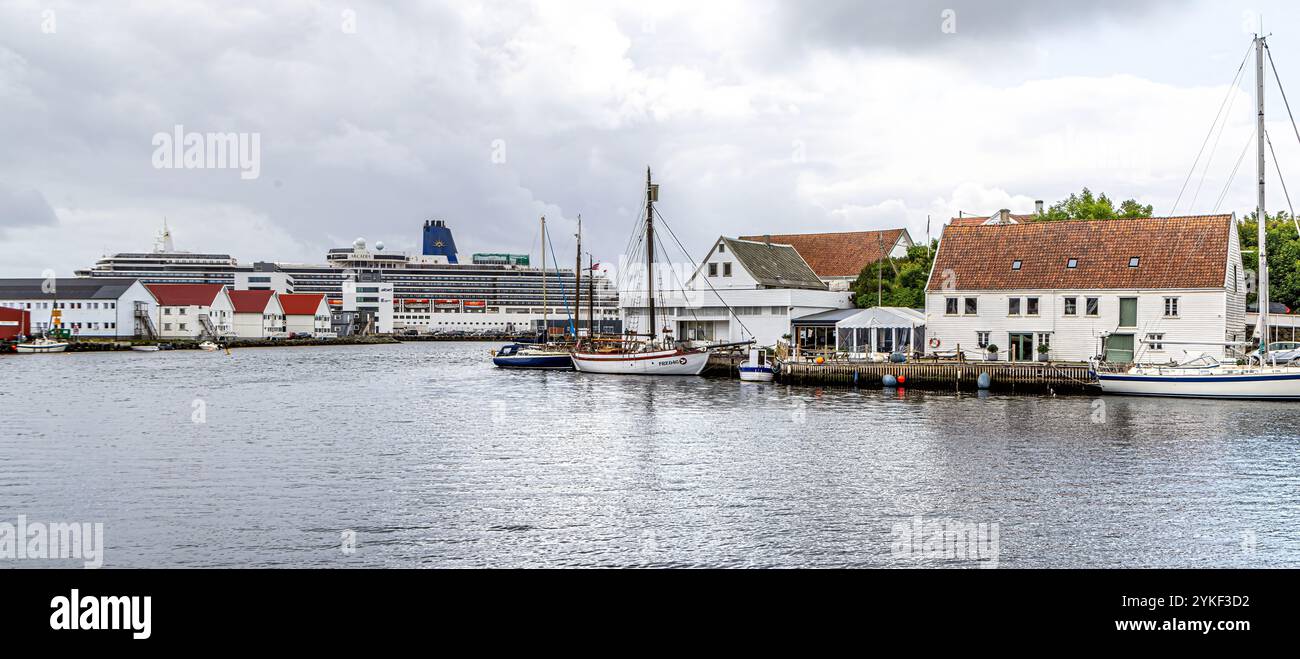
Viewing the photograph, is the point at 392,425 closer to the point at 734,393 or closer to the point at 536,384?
the point at 734,393

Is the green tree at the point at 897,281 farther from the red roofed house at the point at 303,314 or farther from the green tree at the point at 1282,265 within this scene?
the red roofed house at the point at 303,314

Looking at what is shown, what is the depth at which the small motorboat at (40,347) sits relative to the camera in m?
92.5

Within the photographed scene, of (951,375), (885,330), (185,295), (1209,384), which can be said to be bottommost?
(1209,384)

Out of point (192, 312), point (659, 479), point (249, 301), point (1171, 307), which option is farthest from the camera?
point (249, 301)

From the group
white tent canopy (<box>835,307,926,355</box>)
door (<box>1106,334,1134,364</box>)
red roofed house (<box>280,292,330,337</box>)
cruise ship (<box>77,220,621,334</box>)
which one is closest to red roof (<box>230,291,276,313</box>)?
red roofed house (<box>280,292,330,337</box>)

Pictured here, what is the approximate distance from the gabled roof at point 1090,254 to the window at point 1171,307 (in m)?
0.61

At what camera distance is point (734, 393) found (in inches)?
1726

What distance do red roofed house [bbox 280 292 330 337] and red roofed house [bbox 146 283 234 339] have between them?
53.6ft

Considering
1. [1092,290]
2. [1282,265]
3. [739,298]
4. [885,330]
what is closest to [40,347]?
[739,298]

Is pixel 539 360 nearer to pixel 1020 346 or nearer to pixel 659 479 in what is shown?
pixel 1020 346

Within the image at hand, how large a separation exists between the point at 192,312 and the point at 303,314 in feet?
84.1

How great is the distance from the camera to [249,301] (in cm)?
13262
